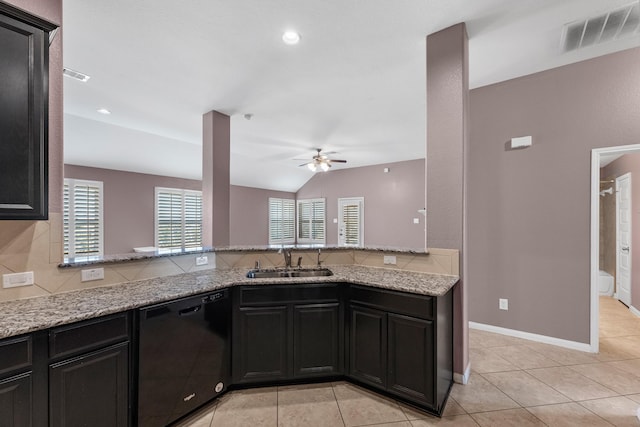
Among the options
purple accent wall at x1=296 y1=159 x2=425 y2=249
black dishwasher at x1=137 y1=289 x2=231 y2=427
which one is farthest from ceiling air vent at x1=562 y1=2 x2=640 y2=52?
purple accent wall at x1=296 y1=159 x2=425 y2=249

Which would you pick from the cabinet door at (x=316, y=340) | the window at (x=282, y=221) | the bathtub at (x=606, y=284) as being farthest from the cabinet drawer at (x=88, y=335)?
the window at (x=282, y=221)

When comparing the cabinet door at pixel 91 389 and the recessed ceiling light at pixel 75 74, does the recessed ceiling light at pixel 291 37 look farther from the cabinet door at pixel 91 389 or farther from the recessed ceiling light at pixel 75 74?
the cabinet door at pixel 91 389

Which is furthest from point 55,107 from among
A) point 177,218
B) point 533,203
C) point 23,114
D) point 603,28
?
point 177,218

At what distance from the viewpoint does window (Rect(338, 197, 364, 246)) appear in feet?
28.2

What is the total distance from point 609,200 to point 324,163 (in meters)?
5.39

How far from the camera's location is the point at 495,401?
222 cm

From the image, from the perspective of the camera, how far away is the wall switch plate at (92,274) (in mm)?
2062

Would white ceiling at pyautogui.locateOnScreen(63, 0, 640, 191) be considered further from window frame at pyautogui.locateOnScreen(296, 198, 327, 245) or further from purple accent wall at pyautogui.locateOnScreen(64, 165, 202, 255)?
window frame at pyautogui.locateOnScreen(296, 198, 327, 245)

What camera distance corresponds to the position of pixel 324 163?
20.2 feet

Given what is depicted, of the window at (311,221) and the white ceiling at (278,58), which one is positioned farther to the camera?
the window at (311,221)

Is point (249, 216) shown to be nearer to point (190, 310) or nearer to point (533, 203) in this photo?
point (190, 310)

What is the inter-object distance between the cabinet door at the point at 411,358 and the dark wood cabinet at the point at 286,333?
46cm

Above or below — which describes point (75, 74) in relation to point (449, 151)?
above

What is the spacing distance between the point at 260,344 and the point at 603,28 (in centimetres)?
392
